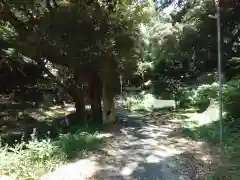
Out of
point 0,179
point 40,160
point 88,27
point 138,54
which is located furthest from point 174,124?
point 0,179

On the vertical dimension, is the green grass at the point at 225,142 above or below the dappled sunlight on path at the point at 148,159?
above

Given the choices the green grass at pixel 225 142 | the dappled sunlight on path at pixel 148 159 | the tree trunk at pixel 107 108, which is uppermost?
the tree trunk at pixel 107 108

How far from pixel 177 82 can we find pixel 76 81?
13.2m

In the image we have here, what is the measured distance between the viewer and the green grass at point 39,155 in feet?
22.8

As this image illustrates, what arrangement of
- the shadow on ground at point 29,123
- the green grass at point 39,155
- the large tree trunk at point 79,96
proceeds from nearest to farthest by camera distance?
the green grass at point 39,155, the shadow on ground at point 29,123, the large tree trunk at point 79,96

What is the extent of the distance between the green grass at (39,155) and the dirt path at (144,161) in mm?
306

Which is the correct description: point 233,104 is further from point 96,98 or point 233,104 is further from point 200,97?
point 200,97

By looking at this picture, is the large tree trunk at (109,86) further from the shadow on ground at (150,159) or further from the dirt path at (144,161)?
the dirt path at (144,161)

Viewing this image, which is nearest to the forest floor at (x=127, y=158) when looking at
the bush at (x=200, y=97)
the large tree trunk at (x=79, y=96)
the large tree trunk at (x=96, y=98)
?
the large tree trunk at (x=96, y=98)

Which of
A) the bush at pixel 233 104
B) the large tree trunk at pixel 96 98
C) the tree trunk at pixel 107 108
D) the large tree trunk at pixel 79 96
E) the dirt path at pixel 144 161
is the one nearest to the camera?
the dirt path at pixel 144 161

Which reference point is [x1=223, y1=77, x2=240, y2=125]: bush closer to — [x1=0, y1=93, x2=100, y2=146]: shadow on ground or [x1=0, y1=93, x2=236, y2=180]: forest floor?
[x1=0, y1=93, x2=236, y2=180]: forest floor

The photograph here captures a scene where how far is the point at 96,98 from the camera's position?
607 inches

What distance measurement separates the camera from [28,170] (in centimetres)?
700

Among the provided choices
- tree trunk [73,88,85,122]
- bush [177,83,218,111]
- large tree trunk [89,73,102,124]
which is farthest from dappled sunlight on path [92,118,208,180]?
bush [177,83,218,111]
